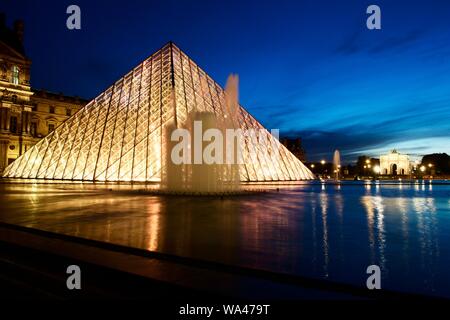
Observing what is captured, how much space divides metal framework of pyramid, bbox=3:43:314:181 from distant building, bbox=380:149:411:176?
91.4 metres

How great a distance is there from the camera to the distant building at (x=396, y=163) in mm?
110938

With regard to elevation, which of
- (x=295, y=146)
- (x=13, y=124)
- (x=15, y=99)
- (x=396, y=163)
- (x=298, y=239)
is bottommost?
(x=298, y=239)

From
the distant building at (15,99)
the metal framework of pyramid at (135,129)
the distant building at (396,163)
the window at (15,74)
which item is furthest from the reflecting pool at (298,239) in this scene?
the distant building at (396,163)

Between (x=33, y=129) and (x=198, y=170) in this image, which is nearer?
(x=198, y=170)

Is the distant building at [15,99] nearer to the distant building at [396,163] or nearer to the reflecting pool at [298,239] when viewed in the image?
the reflecting pool at [298,239]

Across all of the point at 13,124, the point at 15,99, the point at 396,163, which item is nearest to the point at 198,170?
the point at 15,99

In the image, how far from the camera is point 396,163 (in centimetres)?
11181

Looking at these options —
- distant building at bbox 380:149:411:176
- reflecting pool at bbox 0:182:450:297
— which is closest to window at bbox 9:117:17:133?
reflecting pool at bbox 0:182:450:297

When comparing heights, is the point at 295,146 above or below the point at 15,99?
below

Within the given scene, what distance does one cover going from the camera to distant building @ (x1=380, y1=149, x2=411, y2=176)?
111 metres

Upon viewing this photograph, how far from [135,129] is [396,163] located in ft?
344

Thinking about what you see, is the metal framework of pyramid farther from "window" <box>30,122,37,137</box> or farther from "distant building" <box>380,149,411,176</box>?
"distant building" <box>380,149,411,176</box>

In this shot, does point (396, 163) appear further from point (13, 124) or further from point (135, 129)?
point (135, 129)
